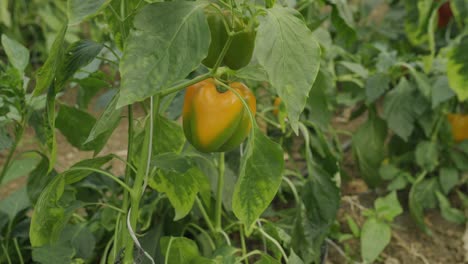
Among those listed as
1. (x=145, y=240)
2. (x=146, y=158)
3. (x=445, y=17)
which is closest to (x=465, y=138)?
(x=445, y=17)

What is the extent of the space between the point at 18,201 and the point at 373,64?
3.73ft

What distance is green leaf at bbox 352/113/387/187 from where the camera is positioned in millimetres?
1702

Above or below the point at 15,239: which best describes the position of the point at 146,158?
above

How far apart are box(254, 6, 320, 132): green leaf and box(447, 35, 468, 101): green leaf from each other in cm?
89

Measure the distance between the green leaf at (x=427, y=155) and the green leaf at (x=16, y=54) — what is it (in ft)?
3.62

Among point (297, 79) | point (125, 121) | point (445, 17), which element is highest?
point (297, 79)

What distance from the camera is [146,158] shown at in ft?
2.80

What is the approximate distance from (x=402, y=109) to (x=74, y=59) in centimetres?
103

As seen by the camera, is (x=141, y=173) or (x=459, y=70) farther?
(x=459, y=70)

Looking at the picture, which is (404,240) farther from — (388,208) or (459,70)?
(459,70)

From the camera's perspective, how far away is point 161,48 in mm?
667

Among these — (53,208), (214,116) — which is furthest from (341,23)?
(53,208)

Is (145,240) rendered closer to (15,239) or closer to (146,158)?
(15,239)

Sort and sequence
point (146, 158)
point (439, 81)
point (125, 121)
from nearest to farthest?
1. point (146, 158)
2. point (439, 81)
3. point (125, 121)
